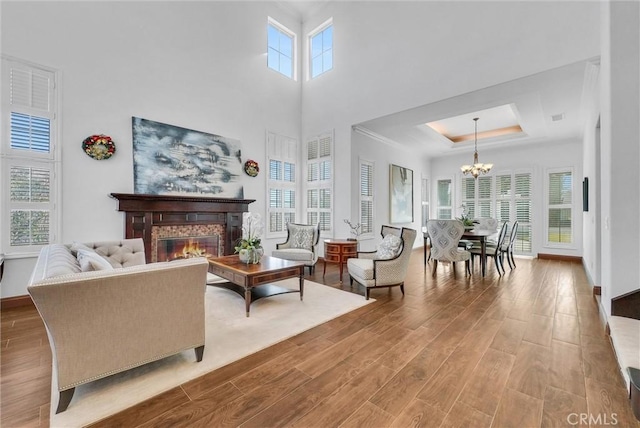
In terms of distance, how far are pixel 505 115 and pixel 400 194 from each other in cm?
296

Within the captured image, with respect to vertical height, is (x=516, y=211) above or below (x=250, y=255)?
above

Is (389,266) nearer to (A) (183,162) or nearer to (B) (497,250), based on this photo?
(B) (497,250)

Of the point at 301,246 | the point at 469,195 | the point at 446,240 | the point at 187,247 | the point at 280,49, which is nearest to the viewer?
the point at 446,240

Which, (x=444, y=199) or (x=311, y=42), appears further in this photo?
(x=444, y=199)

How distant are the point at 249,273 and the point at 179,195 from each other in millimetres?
2583

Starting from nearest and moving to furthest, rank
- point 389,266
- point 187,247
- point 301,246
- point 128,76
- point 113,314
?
point 113,314 < point 389,266 < point 128,76 < point 187,247 < point 301,246

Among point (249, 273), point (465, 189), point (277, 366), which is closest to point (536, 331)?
point (277, 366)

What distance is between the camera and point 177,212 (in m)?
4.66

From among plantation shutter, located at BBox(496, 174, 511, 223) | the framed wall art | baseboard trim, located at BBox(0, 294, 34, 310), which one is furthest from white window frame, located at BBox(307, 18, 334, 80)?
baseboard trim, located at BBox(0, 294, 34, 310)

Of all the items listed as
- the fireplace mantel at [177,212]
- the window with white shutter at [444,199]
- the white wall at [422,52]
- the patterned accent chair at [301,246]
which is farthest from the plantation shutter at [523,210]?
the fireplace mantel at [177,212]

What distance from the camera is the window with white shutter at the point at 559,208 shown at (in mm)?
6645

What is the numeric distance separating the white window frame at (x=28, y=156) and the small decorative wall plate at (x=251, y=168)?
9.38ft

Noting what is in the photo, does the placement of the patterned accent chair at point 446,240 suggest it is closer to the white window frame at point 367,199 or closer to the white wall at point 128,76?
the white window frame at point 367,199

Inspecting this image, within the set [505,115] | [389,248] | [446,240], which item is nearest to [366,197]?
[446,240]
